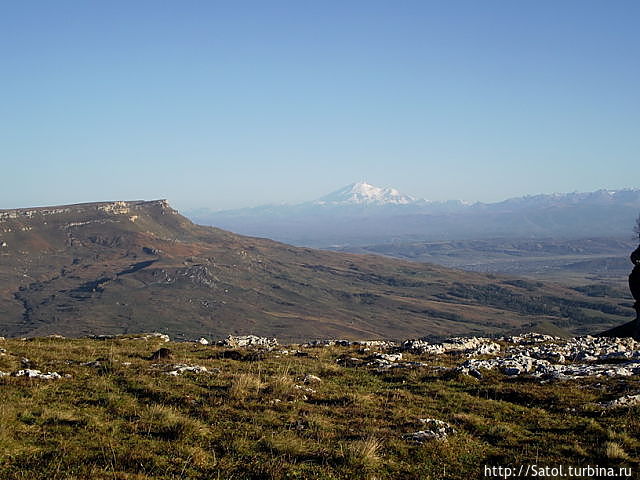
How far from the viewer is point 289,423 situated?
1502 centimetres

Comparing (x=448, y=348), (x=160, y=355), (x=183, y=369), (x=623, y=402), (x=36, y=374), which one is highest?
(x=36, y=374)

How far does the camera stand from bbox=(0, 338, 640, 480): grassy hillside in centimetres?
Result: 1179

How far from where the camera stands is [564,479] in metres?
11.5

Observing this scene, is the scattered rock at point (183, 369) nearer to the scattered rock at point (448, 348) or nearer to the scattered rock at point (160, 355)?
the scattered rock at point (160, 355)

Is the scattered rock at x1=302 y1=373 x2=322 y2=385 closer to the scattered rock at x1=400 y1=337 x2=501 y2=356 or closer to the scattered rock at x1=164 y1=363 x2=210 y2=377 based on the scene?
the scattered rock at x1=164 y1=363 x2=210 y2=377

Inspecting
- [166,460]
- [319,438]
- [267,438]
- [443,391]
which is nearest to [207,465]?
[166,460]

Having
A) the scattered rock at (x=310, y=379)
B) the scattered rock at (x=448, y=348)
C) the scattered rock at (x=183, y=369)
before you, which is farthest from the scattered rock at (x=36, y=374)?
the scattered rock at (x=448, y=348)

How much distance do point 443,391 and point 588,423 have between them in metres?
5.66

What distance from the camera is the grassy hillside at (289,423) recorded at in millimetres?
Result: 11789

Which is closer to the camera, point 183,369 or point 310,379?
point 310,379

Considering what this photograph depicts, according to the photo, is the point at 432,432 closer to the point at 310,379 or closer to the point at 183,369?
the point at 310,379

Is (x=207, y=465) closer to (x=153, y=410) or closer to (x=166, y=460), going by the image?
(x=166, y=460)

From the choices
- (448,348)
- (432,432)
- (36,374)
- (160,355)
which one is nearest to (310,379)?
(432,432)

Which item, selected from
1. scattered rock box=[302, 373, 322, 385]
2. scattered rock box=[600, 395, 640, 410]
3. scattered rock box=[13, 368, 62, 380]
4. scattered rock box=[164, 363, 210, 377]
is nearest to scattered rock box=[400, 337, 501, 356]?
scattered rock box=[302, 373, 322, 385]
